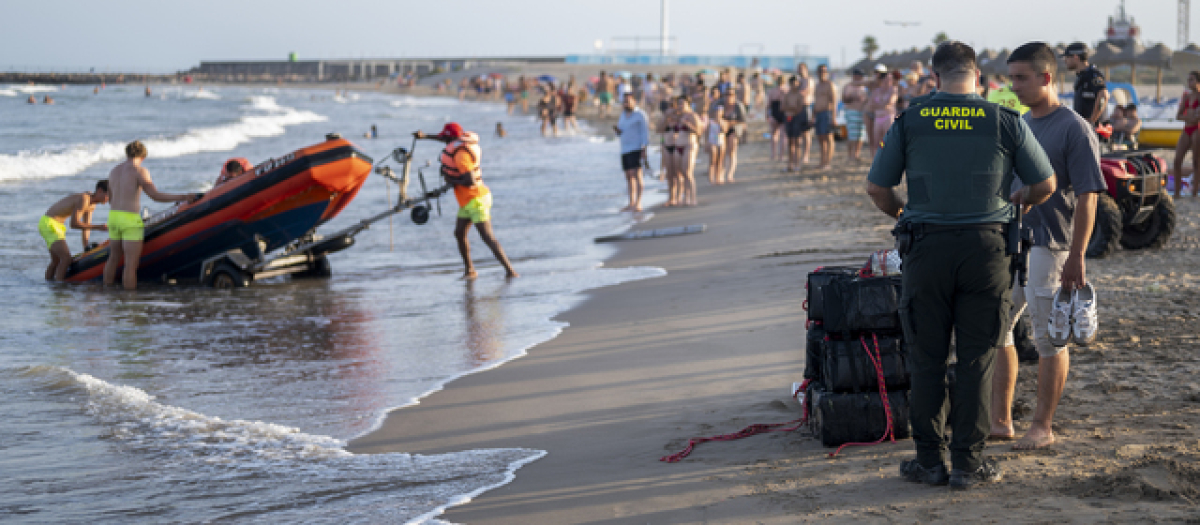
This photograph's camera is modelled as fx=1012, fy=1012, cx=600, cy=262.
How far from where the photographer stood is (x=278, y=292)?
9.97 meters

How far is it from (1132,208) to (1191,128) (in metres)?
4.29

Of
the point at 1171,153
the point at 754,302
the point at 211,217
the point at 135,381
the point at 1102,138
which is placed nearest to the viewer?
the point at 135,381

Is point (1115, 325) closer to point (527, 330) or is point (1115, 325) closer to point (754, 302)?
point (754, 302)

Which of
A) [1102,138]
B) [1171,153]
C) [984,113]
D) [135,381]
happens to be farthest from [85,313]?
[1171,153]

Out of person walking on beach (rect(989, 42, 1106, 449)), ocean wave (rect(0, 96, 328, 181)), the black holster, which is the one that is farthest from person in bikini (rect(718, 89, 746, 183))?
ocean wave (rect(0, 96, 328, 181))

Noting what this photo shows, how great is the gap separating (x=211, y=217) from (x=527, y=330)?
4752mm

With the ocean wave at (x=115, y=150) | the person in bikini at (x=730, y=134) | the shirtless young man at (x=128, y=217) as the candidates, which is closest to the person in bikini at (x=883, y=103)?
the person in bikini at (x=730, y=134)

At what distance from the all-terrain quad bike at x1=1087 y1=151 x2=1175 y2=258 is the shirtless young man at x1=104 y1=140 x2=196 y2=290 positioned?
336 inches

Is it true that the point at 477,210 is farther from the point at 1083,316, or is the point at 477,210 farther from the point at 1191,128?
the point at 1191,128

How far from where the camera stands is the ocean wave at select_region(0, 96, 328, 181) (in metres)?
24.1

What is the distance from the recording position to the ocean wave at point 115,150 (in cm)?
2409

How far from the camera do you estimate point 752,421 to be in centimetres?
457

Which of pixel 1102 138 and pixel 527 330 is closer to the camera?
pixel 527 330

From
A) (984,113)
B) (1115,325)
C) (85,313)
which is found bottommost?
(85,313)
